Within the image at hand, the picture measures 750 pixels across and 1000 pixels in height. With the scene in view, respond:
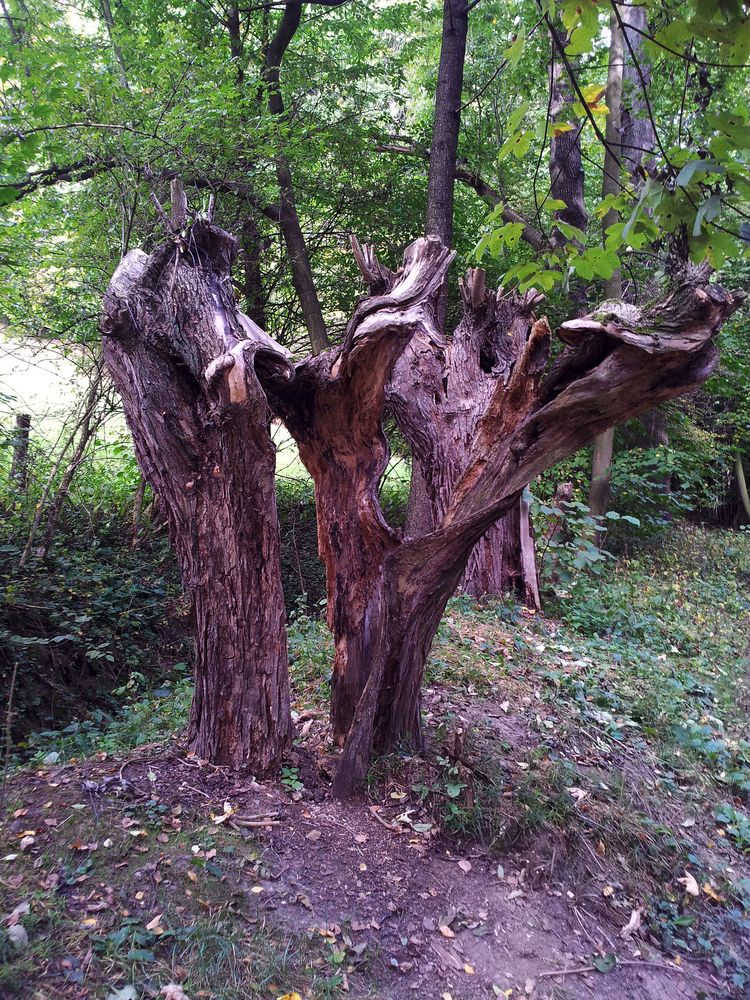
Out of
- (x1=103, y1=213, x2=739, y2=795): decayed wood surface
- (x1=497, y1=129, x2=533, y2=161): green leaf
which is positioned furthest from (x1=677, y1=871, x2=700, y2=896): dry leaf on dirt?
(x1=497, y1=129, x2=533, y2=161): green leaf

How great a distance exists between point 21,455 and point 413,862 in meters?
6.30

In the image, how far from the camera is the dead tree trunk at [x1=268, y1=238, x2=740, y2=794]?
3312 mm

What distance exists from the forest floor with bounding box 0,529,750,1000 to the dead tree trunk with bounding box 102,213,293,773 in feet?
1.33

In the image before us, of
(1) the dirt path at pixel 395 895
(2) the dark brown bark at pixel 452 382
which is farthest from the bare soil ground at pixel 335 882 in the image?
(2) the dark brown bark at pixel 452 382

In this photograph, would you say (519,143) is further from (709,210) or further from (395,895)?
(395,895)

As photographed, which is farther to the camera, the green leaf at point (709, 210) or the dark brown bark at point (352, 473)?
the dark brown bark at point (352, 473)

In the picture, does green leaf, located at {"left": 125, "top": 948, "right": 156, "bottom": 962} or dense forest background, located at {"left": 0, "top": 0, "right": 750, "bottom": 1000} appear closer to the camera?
green leaf, located at {"left": 125, "top": 948, "right": 156, "bottom": 962}

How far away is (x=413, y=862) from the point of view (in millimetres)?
3637

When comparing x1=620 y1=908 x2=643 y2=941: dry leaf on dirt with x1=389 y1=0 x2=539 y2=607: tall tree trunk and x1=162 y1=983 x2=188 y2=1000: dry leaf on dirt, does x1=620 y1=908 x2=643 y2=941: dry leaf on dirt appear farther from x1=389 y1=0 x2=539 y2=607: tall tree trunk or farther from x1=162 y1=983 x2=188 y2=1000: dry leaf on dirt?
x1=389 y1=0 x2=539 y2=607: tall tree trunk

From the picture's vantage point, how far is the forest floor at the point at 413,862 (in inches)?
109

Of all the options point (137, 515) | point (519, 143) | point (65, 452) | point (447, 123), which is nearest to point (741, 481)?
point (447, 123)

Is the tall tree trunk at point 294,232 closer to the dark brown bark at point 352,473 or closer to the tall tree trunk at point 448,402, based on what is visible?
the tall tree trunk at point 448,402

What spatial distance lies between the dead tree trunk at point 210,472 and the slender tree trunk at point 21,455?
4.61m

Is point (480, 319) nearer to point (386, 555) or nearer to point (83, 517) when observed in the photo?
point (386, 555)
